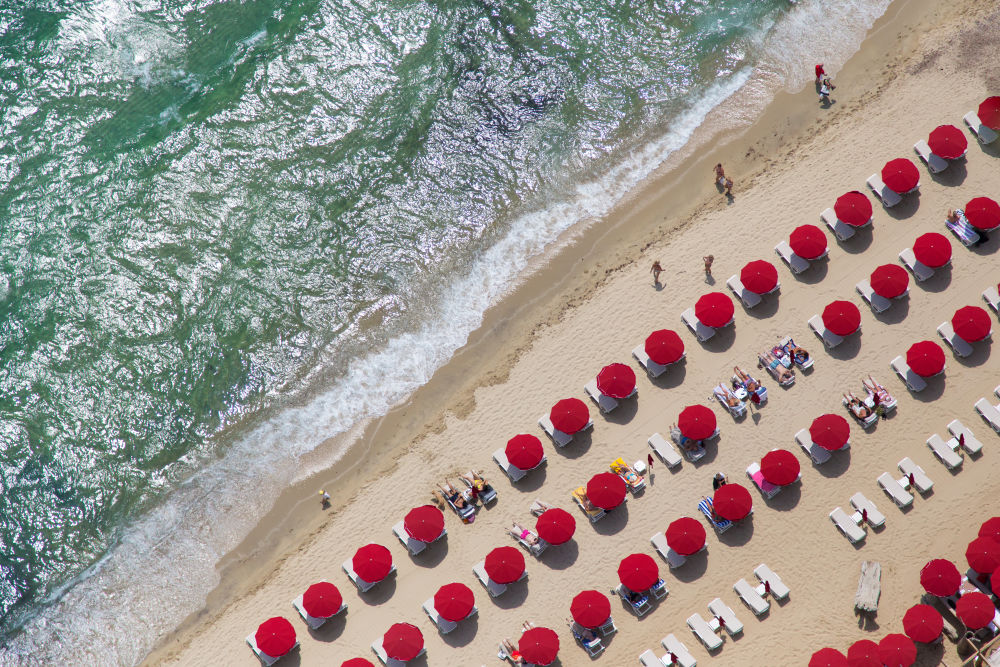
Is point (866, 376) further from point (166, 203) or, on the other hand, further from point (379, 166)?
point (166, 203)

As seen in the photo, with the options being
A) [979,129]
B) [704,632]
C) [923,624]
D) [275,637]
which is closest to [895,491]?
[923,624]

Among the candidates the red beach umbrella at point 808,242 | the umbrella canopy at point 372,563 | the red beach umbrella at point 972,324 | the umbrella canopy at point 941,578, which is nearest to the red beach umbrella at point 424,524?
the umbrella canopy at point 372,563

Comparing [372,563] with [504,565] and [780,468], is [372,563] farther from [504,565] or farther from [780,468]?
[780,468]

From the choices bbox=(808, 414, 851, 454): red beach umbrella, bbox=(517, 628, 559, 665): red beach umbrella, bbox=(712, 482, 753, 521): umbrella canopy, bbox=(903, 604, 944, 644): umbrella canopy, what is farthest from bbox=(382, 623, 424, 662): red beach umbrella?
bbox=(903, 604, 944, 644): umbrella canopy

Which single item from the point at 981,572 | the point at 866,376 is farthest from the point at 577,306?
the point at 981,572

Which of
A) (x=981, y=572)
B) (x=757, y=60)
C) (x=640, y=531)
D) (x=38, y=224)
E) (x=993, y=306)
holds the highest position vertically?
(x=38, y=224)

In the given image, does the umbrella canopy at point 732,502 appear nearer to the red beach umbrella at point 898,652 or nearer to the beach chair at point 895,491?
the beach chair at point 895,491
